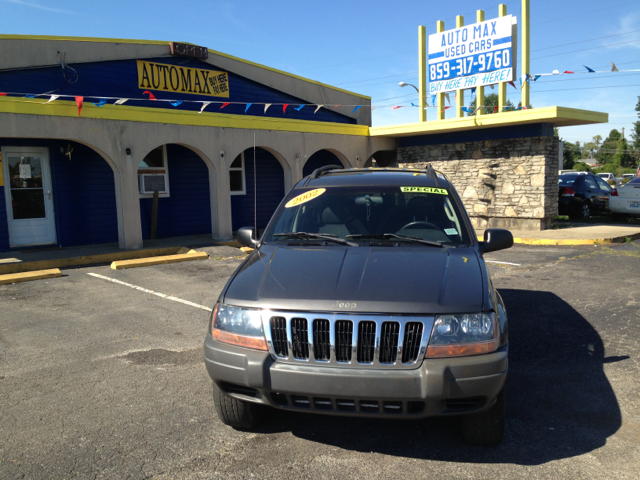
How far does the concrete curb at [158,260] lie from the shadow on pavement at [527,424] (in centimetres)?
768

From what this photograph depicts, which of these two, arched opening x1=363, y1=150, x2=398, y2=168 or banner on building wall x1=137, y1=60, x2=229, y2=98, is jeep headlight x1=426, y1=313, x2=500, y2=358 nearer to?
banner on building wall x1=137, y1=60, x2=229, y2=98

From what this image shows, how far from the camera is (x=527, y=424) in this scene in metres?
3.65

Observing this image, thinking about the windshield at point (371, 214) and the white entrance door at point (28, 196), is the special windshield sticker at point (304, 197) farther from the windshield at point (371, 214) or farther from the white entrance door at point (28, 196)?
the white entrance door at point (28, 196)

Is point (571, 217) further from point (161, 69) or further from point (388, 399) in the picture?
point (388, 399)

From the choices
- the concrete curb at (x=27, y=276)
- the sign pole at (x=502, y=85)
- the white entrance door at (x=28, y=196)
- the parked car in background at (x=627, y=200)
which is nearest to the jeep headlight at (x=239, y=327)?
the concrete curb at (x=27, y=276)

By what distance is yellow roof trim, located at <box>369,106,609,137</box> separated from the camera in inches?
556

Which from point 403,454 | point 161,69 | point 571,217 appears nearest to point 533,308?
point 403,454

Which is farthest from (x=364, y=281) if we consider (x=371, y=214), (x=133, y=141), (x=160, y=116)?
(x=160, y=116)

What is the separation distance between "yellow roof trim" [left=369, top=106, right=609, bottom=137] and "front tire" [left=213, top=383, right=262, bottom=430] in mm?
13096

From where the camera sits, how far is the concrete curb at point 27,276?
905 cm

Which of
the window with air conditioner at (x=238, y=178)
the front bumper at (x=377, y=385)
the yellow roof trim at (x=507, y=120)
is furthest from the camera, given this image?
the window with air conditioner at (x=238, y=178)

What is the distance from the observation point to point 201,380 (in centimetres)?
455

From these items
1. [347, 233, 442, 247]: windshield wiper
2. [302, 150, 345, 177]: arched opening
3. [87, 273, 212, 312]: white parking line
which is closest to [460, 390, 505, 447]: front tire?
[347, 233, 442, 247]: windshield wiper

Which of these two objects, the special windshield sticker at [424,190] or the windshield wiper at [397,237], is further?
the special windshield sticker at [424,190]
